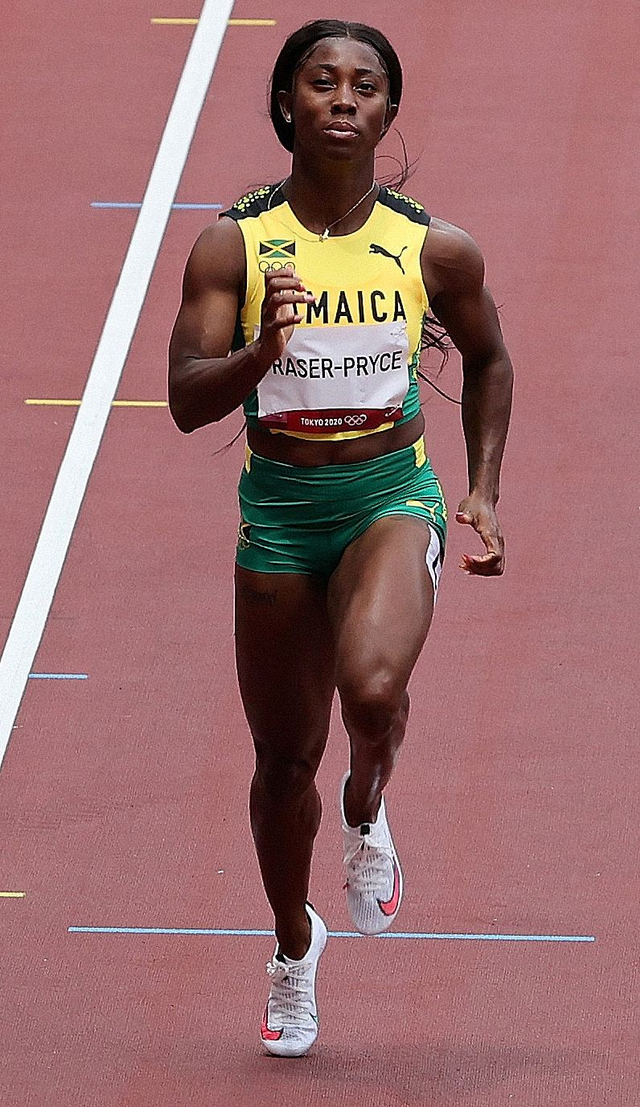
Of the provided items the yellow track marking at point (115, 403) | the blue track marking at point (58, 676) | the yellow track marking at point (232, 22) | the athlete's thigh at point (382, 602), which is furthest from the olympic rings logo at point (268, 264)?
the yellow track marking at point (232, 22)

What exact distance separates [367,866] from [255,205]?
60.1 inches

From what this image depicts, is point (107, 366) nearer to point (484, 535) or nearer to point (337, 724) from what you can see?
point (337, 724)

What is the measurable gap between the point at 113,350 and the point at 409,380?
13.2ft

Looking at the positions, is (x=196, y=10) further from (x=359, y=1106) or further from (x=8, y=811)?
(x=359, y=1106)

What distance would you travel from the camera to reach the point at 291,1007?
5.38 m

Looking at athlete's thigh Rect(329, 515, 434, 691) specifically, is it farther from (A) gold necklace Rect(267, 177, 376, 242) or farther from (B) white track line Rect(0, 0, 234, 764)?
(B) white track line Rect(0, 0, 234, 764)

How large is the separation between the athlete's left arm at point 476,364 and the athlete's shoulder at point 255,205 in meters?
0.36

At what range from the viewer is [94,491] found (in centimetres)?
799

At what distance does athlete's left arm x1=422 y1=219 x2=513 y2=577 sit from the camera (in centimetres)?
486

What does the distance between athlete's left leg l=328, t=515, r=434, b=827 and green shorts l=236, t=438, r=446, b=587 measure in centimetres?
5

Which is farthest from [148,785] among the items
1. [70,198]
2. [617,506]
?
[70,198]

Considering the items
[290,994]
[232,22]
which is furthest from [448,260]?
[232,22]

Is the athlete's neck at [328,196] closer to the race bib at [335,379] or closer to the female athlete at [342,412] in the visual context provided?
the female athlete at [342,412]

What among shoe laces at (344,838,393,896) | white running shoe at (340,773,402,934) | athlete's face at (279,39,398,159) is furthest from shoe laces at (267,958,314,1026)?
athlete's face at (279,39,398,159)
